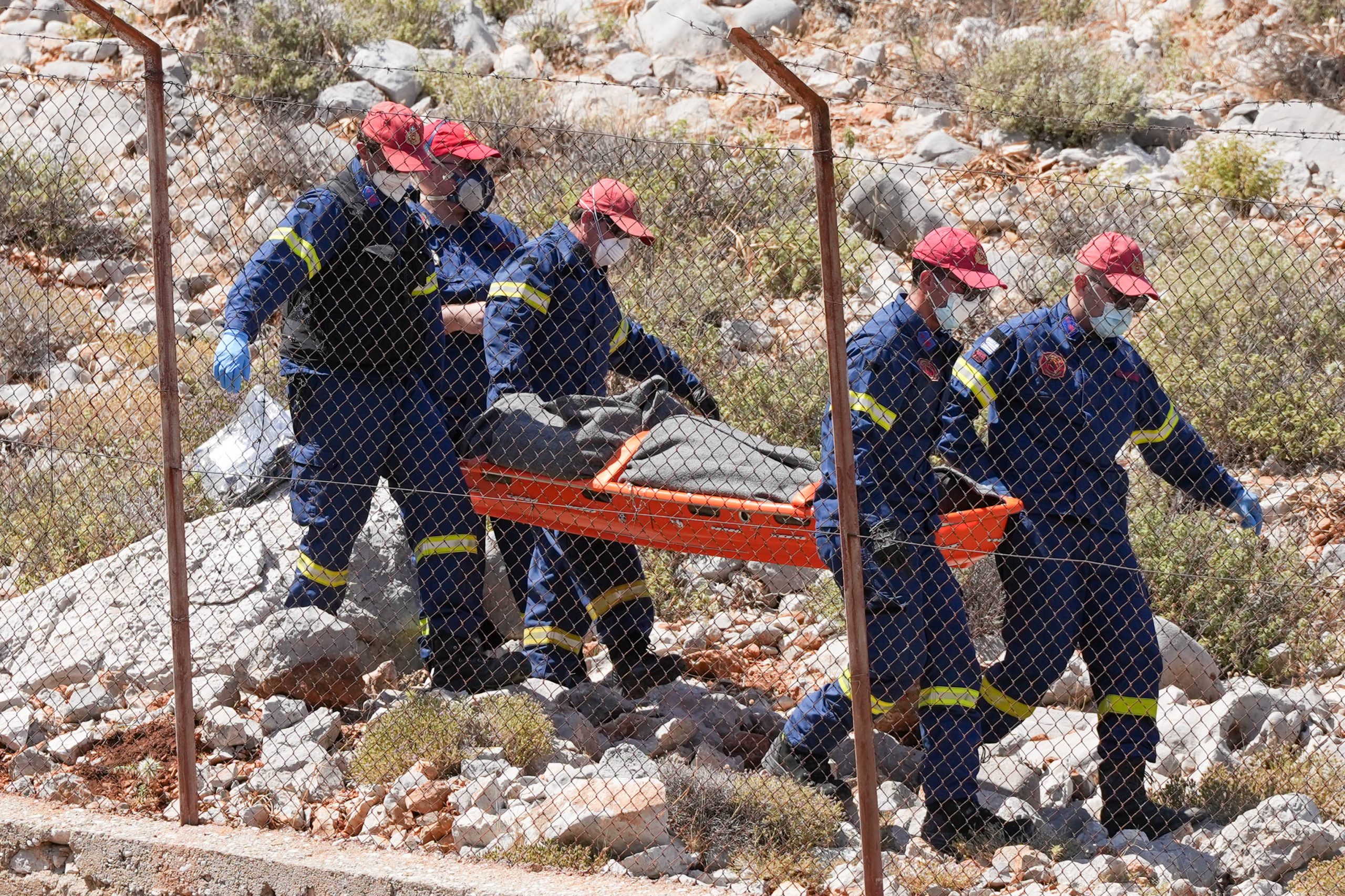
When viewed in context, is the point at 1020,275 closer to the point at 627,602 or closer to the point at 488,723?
the point at 627,602

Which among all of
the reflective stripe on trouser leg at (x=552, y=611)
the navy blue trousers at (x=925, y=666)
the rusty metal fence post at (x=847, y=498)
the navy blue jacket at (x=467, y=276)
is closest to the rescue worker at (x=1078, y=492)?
the navy blue trousers at (x=925, y=666)

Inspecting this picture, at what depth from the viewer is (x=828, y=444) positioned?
15.6 ft

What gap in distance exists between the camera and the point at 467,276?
5871 mm

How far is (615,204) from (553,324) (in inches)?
18.7

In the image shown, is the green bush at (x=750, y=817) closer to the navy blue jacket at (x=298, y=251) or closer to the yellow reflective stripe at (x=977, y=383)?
the yellow reflective stripe at (x=977, y=383)

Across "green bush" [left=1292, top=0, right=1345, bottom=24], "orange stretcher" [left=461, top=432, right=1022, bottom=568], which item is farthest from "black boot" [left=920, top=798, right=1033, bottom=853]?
"green bush" [left=1292, top=0, right=1345, bottom=24]

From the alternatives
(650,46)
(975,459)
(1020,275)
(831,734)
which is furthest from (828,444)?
(650,46)

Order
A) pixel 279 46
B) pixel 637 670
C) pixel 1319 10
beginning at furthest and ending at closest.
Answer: pixel 279 46
pixel 1319 10
pixel 637 670

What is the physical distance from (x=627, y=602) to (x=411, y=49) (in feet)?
24.1

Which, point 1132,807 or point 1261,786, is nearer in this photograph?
point 1132,807

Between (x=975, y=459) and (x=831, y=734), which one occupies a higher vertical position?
(x=975, y=459)

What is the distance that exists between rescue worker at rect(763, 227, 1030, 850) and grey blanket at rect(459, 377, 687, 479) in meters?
0.77

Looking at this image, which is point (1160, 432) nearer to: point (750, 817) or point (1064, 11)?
point (750, 817)

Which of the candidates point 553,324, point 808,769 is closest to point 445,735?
point 808,769
